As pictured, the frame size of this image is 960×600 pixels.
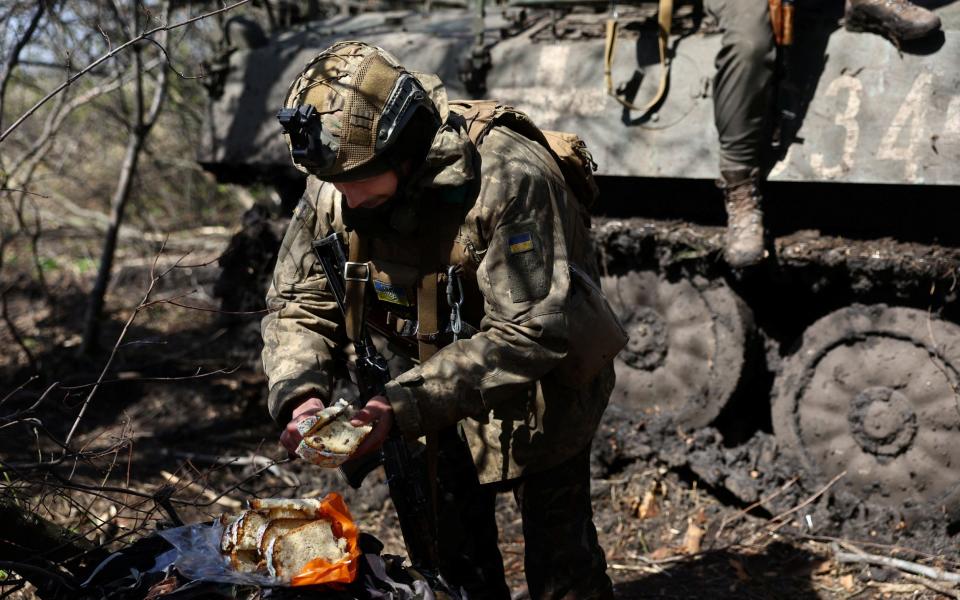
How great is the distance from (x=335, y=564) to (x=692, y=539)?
9.20 ft

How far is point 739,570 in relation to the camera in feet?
14.9

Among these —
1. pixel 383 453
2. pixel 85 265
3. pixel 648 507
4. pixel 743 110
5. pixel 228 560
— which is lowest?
pixel 648 507

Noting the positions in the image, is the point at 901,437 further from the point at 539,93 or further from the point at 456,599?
the point at 456,599

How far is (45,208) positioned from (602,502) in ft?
26.5

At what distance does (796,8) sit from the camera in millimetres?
4695

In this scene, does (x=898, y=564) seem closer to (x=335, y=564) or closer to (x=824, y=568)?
(x=824, y=568)

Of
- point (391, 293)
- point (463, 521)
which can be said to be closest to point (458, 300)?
point (391, 293)

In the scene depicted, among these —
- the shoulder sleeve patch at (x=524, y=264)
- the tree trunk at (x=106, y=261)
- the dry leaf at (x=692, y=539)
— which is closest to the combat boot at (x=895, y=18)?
the dry leaf at (x=692, y=539)

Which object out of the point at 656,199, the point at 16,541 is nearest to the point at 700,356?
the point at 656,199

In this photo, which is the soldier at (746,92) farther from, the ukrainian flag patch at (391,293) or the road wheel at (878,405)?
the ukrainian flag patch at (391,293)

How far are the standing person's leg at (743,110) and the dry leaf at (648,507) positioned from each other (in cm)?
126

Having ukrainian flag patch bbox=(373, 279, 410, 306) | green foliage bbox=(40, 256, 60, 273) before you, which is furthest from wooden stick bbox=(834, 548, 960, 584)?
green foliage bbox=(40, 256, 60, 273)

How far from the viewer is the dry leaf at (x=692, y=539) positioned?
4789mm

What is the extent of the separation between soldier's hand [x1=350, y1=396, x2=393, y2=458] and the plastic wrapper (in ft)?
0.71
